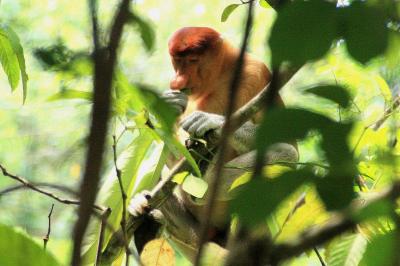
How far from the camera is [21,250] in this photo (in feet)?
1.93

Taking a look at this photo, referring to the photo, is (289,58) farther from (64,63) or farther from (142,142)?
(142,142)

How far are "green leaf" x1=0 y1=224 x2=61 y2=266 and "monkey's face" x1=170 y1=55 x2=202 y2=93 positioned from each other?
2.35m

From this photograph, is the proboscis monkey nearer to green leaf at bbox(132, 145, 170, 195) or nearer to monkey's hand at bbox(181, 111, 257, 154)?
monkey's hand at bbox(181, 111, 257, 154)

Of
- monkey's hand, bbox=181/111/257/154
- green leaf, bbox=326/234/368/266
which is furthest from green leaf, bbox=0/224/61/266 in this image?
monkey's hand, bbox=181/111/257/154

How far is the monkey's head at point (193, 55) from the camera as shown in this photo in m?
2.95

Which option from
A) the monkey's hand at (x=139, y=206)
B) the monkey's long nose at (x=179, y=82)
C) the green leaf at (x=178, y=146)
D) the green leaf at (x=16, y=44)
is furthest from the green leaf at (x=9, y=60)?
the monkey's long nose at (x=179, y=82)

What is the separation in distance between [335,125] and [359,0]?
0.08 m

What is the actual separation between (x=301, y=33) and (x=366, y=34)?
0.11 feet

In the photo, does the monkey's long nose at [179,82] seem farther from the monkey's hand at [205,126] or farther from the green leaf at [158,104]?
the green leaf at [158,104]

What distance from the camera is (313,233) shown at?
376 millimetres

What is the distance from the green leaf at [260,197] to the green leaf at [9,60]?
0.63 metres

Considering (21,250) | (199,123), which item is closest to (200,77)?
(199,123)

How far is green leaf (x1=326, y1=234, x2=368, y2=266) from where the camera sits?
1.11 m

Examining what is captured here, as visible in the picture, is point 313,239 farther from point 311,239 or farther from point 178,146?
point 178,146
